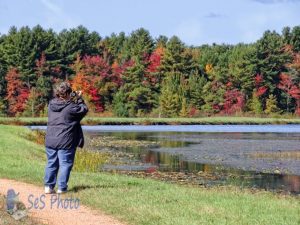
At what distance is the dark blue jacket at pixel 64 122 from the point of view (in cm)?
1247

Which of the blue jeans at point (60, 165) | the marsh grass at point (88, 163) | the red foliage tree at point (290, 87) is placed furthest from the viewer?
the red foliage tree at point (290, 87)

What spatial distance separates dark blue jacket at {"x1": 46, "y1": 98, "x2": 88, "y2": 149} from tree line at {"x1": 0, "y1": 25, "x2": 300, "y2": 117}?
7147 cm

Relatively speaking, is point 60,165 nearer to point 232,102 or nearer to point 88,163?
point 88,163

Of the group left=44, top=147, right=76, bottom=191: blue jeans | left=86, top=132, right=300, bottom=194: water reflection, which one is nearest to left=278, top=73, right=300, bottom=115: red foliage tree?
left=86, top=132, right=300, bottom=194: water reflection

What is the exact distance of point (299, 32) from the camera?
10700cm

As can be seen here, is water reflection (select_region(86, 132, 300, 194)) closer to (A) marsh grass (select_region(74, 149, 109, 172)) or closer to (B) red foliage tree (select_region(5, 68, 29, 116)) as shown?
(A) marsh grass (select_region(74, 149, 109, 172))

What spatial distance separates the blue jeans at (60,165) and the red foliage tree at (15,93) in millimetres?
73589

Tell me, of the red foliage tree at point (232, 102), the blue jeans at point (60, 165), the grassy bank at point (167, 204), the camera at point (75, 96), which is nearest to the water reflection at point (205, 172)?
the grassy bank at point (167, 204)

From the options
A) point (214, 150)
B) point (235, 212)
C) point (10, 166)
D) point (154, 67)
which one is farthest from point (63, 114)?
point (154, 67)

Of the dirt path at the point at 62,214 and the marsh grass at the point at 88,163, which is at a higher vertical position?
the dirt path at the point at 62,214

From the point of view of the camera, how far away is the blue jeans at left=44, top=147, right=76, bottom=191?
12615 mm

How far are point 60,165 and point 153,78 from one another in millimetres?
78343

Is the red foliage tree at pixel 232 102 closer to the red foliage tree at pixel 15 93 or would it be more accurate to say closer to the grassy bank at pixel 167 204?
the red foliage tree at pixel 15 93

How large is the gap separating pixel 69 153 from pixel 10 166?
6.30m
